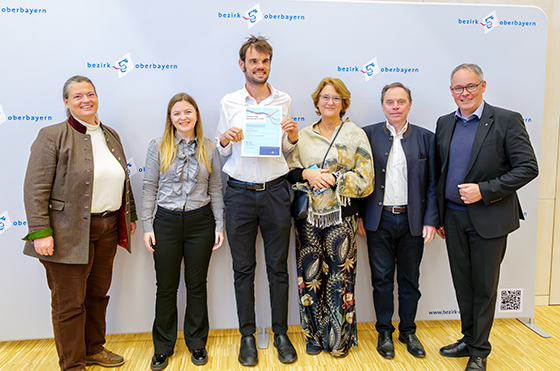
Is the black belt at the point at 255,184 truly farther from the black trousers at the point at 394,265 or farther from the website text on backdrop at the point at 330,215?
A: the black trousers at the point at 394,265

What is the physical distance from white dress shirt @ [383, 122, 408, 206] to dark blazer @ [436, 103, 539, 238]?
38cm

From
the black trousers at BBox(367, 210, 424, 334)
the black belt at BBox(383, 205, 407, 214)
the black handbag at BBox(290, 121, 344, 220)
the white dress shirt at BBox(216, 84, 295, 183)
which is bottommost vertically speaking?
the black trousers at BBox(367, 210, 424, 334)

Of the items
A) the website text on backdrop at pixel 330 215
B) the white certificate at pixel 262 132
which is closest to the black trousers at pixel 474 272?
the website text on backdrop at pixel 330 215

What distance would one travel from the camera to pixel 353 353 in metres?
2.46

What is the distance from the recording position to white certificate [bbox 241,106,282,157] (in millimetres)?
2178

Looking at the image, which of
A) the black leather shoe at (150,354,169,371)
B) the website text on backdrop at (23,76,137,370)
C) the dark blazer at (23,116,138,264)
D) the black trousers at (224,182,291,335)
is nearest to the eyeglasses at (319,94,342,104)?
the black trousers at (224,182,291,335)

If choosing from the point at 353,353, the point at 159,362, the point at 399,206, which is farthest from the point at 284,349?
the point at 399,206

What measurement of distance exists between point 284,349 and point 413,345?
90 cm

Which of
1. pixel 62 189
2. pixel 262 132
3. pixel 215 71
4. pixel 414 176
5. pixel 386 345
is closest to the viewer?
pixel 62 189

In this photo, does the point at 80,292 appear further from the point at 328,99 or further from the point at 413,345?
the point at 413,345

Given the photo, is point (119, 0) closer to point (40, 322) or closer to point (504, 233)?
point (40, 322)

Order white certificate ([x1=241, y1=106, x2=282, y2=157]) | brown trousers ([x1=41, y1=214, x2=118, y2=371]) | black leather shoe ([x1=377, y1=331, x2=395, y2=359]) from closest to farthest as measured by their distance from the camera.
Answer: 1. brown trousers ([x1=41, y1=214, x2=118, y2=371])
2. white certificate ([x1=241, y1=106, x2=282, y2=157])
3. black leather shoe ([x1=377, y1=331, x2=395, y2=359])

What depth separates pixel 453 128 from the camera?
2244 mm

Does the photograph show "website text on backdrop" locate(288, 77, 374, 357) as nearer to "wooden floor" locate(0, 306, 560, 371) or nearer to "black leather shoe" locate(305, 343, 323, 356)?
"black leather shoe" locate(305, 343, 323, 356)
